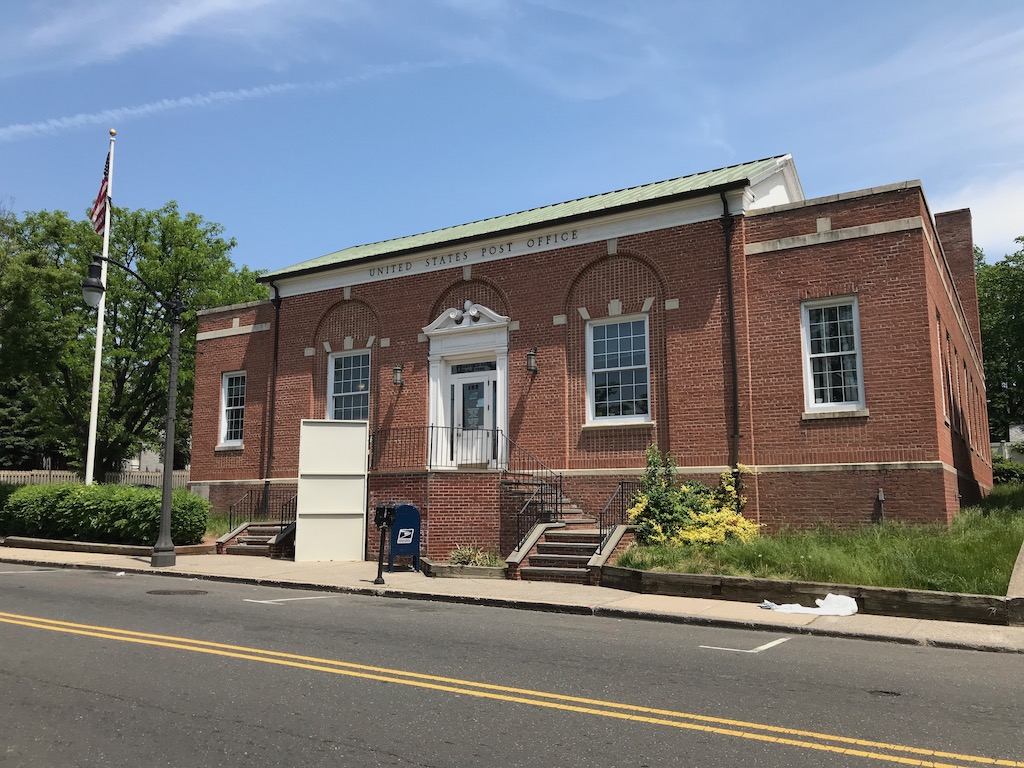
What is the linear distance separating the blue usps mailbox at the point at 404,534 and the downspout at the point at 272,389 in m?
7.89

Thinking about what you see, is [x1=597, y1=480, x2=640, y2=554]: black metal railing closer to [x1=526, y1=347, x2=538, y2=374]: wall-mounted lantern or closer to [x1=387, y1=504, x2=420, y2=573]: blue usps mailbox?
[x1=526, y1=347, x2=538, y2=374]: wall-mounted lantern

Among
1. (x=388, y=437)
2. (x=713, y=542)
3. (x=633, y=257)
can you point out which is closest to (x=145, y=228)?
(x=388, y=437)

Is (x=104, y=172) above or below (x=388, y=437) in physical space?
above

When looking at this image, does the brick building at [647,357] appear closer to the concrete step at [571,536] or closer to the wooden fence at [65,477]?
the concrete step at [571,536]

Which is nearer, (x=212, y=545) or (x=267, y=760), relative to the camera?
(x=267, y=760)

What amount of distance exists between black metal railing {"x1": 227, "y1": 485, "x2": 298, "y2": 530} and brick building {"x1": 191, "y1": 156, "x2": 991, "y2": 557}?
185 millimetres

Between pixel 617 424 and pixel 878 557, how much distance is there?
266 inches

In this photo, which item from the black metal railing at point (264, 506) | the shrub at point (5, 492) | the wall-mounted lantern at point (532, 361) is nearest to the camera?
the wall-mounted lantern at point (532, 361)

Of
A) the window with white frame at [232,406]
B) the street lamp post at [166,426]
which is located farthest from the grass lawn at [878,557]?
the window with white frame at [232,406]

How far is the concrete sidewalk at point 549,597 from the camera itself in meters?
9.45

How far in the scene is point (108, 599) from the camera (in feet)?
39.1

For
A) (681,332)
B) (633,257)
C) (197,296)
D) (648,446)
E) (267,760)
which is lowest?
(267,760)

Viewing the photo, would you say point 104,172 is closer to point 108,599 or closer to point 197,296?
point 197,296

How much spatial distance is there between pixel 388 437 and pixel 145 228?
2070 cm
